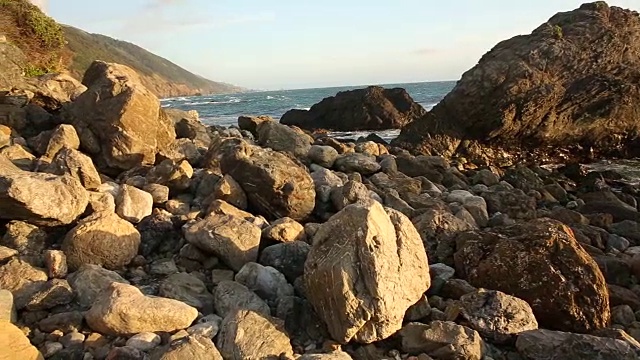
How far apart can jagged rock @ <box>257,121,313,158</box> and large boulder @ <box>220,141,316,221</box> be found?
134 inches

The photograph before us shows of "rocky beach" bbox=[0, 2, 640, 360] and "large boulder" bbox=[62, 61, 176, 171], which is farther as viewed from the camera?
"large boulder" bbox=[62, 61, 176, 171]

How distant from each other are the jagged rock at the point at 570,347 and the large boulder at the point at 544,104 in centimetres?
1723

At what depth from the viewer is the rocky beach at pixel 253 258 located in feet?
15.4

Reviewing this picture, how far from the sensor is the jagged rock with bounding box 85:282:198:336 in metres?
4.54

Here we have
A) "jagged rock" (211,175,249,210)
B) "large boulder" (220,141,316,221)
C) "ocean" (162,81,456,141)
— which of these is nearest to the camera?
"jagged rock" (211,175,249,210)

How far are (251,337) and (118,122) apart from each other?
489 centimetres

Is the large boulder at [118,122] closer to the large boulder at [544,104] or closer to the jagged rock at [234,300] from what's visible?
the jagged rock at [234,300]

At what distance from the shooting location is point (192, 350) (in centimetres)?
421

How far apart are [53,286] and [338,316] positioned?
2682mm

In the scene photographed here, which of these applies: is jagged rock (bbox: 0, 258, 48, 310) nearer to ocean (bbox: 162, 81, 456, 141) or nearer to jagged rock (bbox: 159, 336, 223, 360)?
jagged rock (bbox: 159, 336, 223, 360)

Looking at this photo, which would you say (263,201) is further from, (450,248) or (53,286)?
(53,286)

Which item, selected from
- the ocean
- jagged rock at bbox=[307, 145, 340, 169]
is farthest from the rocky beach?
the ocean

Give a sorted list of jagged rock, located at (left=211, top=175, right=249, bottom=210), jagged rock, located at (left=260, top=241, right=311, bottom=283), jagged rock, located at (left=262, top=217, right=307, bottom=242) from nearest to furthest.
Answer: jagged rock, located at (left=260, top=241, right=311, bottom=283), jagged rock, located at (left=262, top=217, right=307, bottom=242), jagged rock, located at (left=211, top=175, right=249, bottom=210)

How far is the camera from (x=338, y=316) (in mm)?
4801
